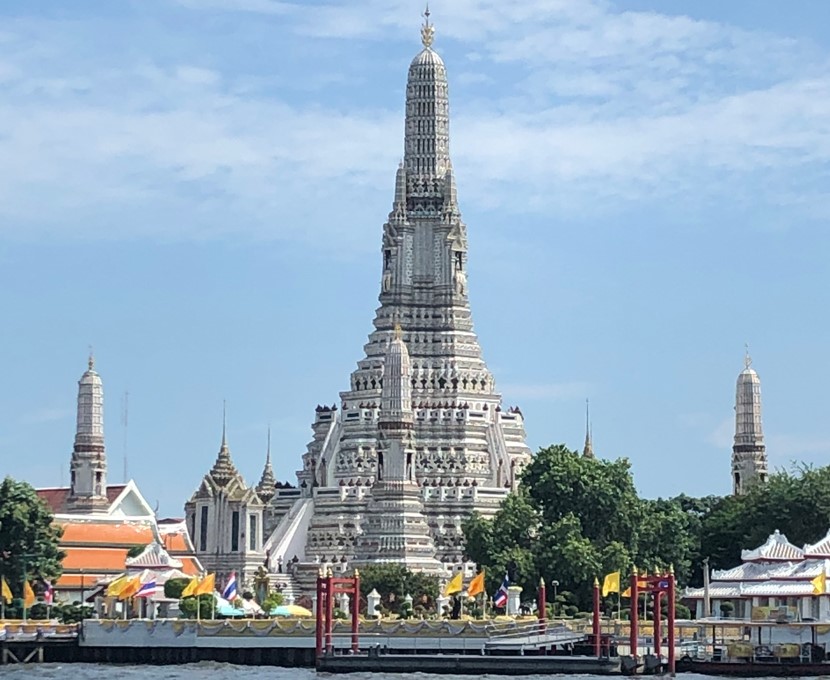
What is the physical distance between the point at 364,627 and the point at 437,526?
45191 millimetres

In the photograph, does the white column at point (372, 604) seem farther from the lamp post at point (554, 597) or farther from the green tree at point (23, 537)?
the green tree at point (23, 537)

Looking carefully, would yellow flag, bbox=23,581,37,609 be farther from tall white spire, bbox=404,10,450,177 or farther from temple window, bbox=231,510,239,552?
tall white spire, bbox=404,10,450,177

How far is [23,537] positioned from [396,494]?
90.6ft

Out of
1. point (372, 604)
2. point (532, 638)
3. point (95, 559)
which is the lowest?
point (532, 638)

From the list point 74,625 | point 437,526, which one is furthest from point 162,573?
point 437,526

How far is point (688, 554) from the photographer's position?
135m

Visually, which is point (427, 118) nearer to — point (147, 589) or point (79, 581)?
point (79, 581)

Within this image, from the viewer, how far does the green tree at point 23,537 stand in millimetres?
127062

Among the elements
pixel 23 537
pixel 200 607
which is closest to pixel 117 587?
pixel 200 607

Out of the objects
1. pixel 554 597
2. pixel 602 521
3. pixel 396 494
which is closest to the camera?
pixel 554 597

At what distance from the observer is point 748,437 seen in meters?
158

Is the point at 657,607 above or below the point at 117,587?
below

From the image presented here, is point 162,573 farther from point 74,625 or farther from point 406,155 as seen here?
point 406,155

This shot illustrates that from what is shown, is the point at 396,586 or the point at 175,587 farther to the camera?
the point at 396,586
